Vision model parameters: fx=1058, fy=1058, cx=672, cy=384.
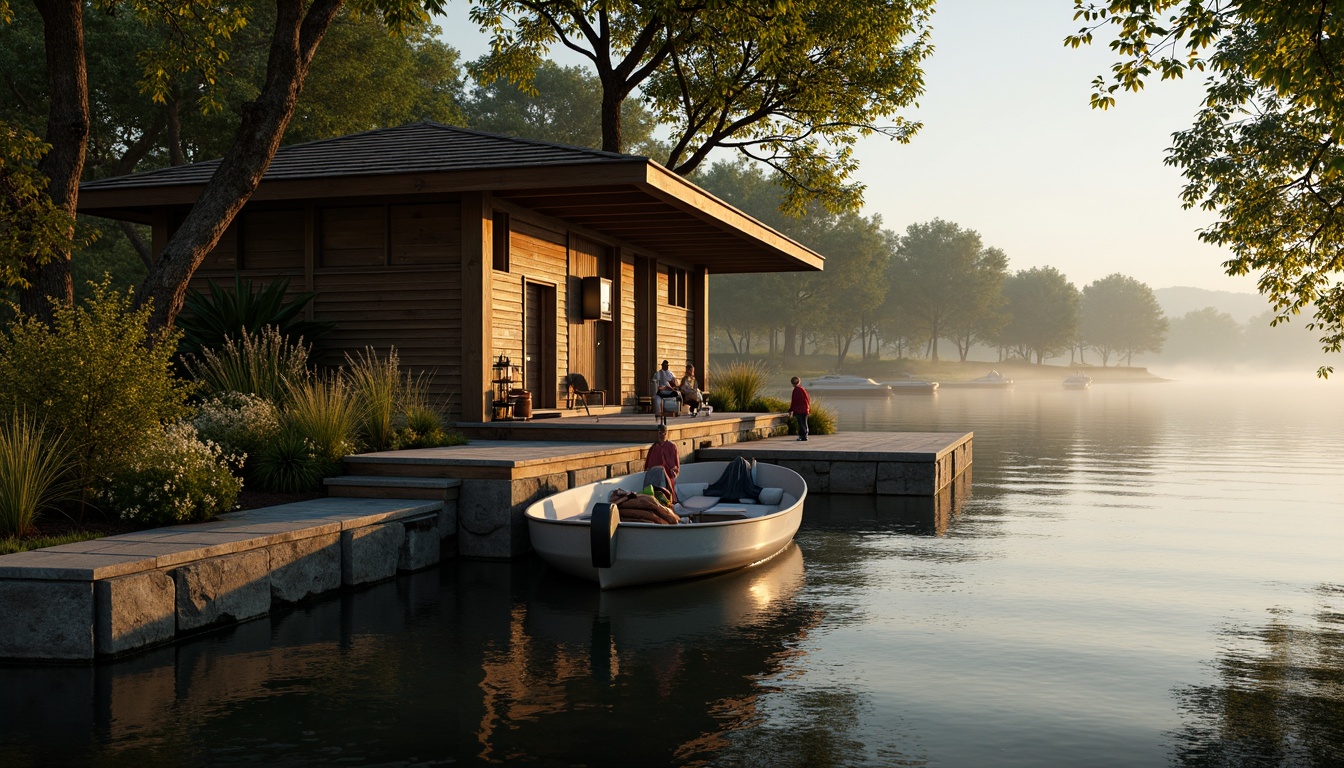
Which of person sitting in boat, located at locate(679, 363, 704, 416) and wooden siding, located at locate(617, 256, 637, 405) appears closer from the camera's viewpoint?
person sitting in boat, located at locate(679, 363, 704, 416)

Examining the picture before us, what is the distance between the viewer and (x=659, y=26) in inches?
923

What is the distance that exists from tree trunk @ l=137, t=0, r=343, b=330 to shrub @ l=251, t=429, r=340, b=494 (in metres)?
2.36

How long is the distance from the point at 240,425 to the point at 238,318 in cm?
352

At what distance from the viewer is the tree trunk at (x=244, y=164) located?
42.5 feet

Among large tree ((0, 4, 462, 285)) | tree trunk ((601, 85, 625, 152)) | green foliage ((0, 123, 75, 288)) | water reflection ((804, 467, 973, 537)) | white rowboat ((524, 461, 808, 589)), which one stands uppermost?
large tree ((0, 4, 462, 285))

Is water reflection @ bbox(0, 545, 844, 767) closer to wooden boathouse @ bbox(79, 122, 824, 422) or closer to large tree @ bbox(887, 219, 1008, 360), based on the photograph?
wooden boathouse @ bbox(79, 122, 824, 422)

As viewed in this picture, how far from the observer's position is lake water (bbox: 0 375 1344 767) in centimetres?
572

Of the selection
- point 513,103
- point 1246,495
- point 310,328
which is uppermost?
point 513,103

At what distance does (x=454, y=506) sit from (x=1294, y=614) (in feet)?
27.0

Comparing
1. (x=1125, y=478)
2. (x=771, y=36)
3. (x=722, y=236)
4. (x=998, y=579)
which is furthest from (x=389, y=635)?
(x=1125, y=478)

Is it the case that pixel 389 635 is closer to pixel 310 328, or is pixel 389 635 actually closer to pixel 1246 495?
pixel 310 328

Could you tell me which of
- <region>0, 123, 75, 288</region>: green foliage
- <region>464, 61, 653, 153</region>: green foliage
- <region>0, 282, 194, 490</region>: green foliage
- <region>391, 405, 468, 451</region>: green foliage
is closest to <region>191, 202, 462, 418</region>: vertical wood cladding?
<region>391, 405, 468, 451</region>: green foliage

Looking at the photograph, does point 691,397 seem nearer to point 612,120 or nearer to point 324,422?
point 612,120

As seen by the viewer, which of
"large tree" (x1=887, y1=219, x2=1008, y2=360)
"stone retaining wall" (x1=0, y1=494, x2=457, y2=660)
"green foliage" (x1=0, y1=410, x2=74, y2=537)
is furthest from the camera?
"large tree" (x1=887, y1=219, x2=1008, y2=360)
